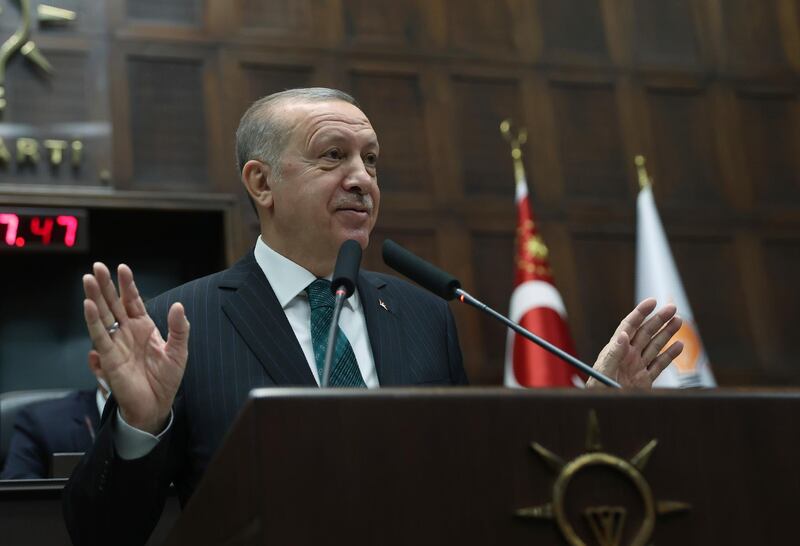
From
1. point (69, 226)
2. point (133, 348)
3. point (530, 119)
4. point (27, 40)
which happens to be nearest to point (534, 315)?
point (530, 119)

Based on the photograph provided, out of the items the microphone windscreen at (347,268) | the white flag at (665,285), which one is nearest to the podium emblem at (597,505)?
the microphone windscreen at (347,268)

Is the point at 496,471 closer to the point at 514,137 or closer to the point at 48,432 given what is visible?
the point at 48,432

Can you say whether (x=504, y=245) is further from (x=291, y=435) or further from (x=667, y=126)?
(x=291, y=435)

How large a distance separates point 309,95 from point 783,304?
4.98 meters

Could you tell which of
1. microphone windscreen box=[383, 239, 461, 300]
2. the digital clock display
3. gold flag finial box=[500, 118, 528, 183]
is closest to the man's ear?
microphone windscreen box=[383, 239, 461, 300]

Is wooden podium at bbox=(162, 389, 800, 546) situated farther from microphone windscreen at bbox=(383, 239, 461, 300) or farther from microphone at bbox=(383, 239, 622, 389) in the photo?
microphone windscreen at bbox=(383, 239, 461, 300)

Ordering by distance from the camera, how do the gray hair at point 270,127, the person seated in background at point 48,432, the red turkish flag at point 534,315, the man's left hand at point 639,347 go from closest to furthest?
the man's left hand at point 639,347 < the gray hair at point 270,127 < the person seated in background at point 48,432 < the red turkish flag at point 534,315

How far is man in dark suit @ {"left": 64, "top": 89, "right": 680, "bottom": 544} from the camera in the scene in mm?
2014

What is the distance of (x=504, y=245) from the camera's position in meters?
6.70

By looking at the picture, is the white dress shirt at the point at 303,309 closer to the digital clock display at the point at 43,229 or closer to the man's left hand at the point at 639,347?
the man's left hand at the point at 639,347

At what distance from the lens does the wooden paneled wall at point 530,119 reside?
6.32 m

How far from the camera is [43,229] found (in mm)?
5879

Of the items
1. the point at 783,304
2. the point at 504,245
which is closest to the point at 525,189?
the point at 504,245

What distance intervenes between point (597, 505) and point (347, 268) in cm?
75
